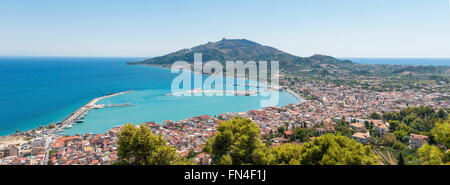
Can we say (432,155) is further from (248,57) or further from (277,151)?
(248,57)

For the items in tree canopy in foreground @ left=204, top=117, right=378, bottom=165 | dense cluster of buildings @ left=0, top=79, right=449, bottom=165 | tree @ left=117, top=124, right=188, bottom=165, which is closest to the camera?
tree canopy in foreground @ left=204, top=117, right=378, bottom=165

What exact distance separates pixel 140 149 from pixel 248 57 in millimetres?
110117

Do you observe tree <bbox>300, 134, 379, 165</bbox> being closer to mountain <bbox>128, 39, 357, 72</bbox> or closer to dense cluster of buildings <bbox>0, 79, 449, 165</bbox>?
dense cluster of buildings <bbox>0, 79, 449, 165</bbox>

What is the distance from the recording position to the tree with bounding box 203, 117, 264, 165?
18.9 feet

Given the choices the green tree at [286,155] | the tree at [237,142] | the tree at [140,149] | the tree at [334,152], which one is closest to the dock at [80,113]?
the tree at [140,149]

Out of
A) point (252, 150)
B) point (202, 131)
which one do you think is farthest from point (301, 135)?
point (252, 150)

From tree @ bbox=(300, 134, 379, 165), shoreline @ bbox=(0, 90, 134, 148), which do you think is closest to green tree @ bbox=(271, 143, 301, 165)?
tree @ bbox=(300, 134, 379, 165)

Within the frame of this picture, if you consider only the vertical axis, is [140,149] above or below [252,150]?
above

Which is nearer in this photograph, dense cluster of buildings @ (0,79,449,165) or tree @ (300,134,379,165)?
tree @ (300,134,379,165)

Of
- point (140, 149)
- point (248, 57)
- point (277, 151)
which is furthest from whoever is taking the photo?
point (248, 57)

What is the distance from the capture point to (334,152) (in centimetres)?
515

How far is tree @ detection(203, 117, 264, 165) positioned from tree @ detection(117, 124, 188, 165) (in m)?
1.34
